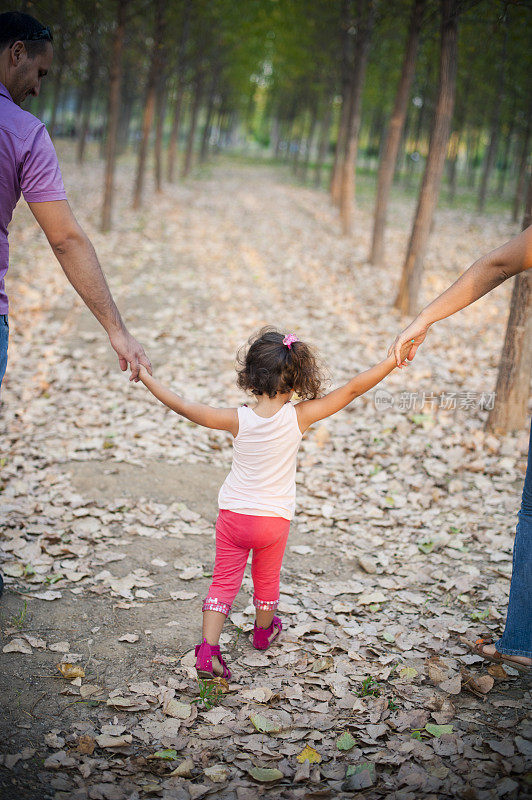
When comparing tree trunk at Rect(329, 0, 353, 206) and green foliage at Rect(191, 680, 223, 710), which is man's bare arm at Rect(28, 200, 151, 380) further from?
tree trunk at Rect(329, 0, 353, 206)

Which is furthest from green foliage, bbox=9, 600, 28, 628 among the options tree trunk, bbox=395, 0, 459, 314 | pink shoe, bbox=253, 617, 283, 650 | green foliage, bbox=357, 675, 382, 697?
tree trunk, bbox=395, 0, 459, 314

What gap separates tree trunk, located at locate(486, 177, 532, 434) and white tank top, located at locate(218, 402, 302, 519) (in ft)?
12.0

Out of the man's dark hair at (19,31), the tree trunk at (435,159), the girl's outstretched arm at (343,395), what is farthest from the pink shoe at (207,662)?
the tree trunk at (435,159)

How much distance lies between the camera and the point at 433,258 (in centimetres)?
1534

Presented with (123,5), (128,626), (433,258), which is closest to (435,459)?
(128,626)

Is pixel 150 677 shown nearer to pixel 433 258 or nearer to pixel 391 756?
pixel 391 756

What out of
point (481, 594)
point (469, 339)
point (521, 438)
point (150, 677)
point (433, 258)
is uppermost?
point (433, 258)

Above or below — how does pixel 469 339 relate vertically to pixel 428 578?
above

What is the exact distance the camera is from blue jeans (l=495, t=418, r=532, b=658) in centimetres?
297

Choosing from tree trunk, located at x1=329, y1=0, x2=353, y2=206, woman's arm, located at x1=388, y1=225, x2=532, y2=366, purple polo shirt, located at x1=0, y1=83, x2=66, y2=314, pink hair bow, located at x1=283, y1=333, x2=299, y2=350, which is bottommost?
pink hair bow, located at x1=283, y1=333, x2=299, y2=350

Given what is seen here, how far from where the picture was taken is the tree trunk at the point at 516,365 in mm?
5797

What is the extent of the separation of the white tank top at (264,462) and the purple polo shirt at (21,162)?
1.27 meters

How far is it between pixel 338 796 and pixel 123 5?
49.1ft

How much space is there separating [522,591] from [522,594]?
2 centimetres
